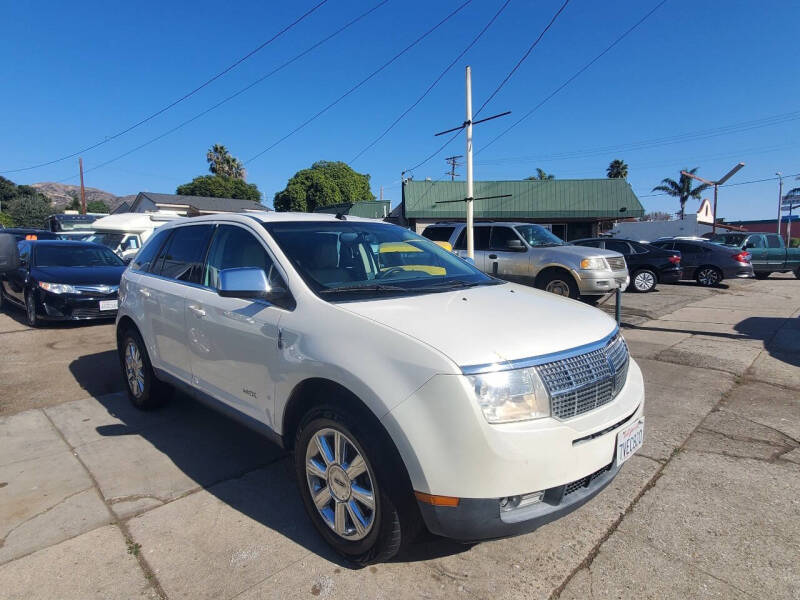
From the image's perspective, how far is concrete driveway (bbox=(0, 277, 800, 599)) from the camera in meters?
2.38

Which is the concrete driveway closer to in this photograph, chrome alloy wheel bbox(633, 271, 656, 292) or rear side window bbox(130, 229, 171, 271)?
rear side window bbox(130, 229, 171, 271)

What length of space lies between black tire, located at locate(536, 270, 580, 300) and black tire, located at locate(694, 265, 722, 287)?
7.93 m

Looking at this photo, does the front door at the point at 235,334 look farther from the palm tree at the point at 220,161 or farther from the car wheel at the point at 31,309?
the palm tree at the point at 220,161

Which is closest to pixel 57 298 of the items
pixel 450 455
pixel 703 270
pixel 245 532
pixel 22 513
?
pixel 22 513

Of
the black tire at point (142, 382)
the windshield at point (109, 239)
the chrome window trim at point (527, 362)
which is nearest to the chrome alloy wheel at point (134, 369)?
the black tire at point (142, 382)

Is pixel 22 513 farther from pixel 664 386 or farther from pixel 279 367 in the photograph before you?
pixel 664 386

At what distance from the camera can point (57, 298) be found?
314 inches

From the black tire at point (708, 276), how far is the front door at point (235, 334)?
51.8 feet

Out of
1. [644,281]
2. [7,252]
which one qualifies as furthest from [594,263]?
[7,252]

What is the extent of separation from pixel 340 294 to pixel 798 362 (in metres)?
6.20

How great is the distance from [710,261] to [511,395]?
15971 mm

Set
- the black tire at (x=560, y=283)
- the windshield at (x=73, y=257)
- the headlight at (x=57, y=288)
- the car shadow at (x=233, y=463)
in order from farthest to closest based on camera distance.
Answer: the black tire at (x=560, y=283) → the windshield at (x=73, y=257) → the headlight at (x=57, y=288) → the car shadow at (x=233, y=463)

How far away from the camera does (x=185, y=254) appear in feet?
13.3

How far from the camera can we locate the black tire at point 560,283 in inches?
388
